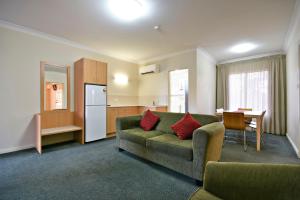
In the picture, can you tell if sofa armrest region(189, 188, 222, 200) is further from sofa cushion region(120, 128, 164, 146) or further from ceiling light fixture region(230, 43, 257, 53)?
ceiling light fixture region(230, 43, 257, 53)

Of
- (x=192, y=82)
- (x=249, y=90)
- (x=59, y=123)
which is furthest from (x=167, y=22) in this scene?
(x=249, y=90)

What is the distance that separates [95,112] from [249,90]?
205 inches

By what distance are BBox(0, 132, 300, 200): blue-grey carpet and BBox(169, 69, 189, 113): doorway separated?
2.08 metres

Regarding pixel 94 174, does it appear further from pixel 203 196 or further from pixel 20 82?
pixel 20 82

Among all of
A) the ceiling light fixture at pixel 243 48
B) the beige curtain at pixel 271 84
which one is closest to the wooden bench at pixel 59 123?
the ceiling light fixture at pixel 243 48

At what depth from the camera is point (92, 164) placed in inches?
98.3

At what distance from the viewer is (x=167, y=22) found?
3.05 meters

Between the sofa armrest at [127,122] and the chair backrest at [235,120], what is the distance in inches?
80.5

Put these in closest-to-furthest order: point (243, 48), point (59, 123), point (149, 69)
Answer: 1. point (59, 123)
2. point (243, 48)
3. point (149, 69)

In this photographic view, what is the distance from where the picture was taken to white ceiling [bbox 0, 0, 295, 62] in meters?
2.48

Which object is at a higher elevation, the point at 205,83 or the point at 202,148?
the point at 205,83

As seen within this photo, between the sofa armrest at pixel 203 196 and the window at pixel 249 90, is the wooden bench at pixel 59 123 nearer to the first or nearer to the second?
the sofa armrest at pixel 203 196

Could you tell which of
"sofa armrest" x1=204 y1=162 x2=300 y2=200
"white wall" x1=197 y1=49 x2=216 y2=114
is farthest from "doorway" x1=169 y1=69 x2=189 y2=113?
"sofa armrest" x1=204 y1=162 x2=300 y2=200

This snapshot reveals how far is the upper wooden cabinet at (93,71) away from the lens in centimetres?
376
